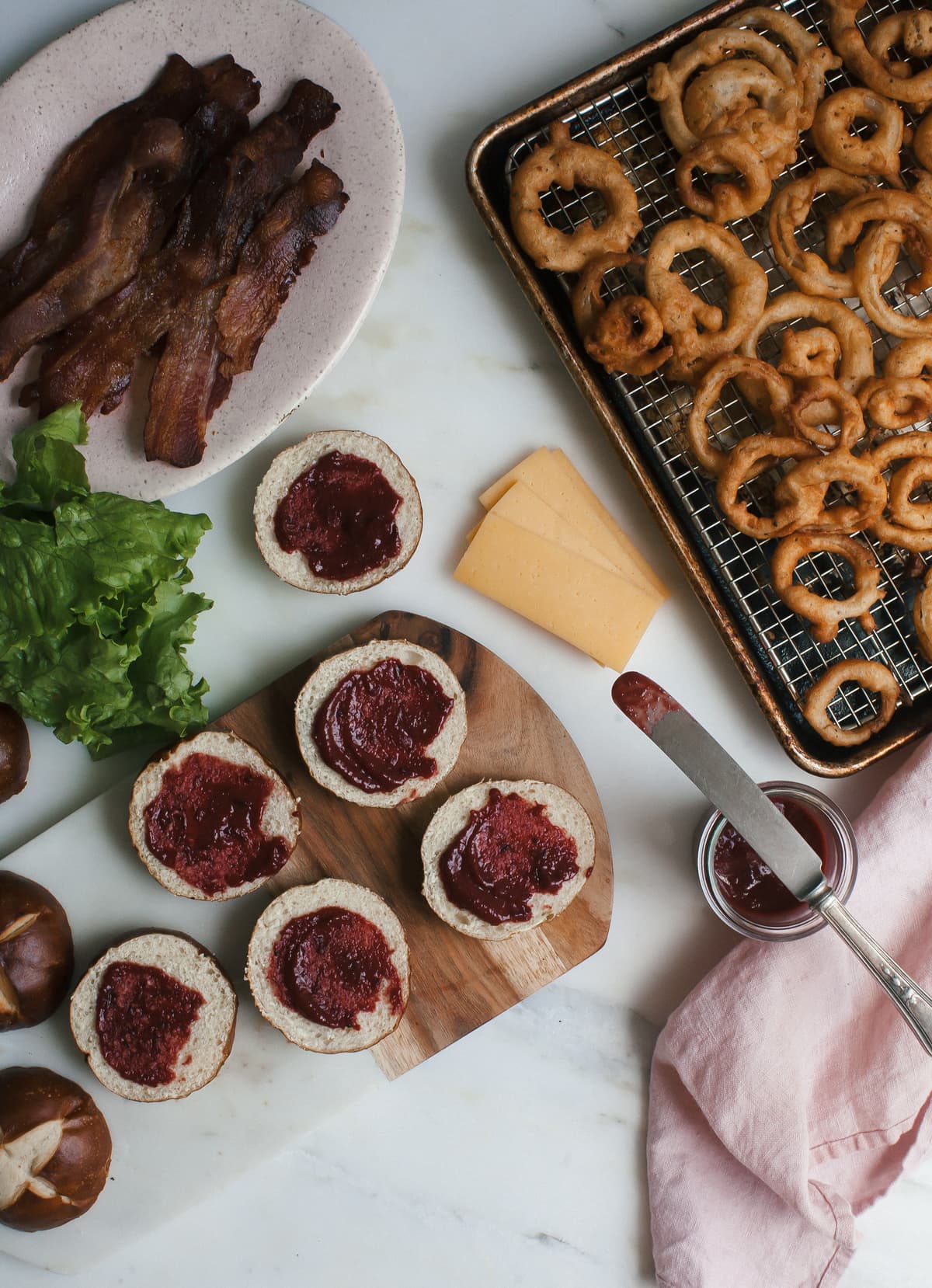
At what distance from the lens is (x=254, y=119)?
9.72 feet

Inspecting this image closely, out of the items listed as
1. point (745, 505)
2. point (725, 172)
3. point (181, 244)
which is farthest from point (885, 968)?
point (181, 244)

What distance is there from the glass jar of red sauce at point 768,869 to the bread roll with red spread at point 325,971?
3.30 ft

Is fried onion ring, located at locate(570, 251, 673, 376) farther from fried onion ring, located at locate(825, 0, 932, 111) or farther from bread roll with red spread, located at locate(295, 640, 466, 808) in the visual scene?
bread roll with red spread, located at locate(295, 640, 466, 808)

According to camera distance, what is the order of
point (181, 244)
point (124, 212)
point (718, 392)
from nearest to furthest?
point (124, 212), point (181, 244), point (718, 392)

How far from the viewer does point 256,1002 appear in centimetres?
299

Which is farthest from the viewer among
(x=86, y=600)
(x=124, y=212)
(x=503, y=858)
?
(x=503, y=858)

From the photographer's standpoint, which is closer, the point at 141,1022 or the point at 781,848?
the point at 781,848

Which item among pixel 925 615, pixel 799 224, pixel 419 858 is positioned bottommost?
pixel 925 615

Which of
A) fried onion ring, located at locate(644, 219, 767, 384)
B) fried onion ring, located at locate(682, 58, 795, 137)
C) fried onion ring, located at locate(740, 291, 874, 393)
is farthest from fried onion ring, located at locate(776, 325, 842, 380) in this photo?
fried onion ring, located at locate(682, 58, 795, 137)

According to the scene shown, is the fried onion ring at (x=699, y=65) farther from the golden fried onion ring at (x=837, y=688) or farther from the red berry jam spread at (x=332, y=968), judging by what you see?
the red berry jam spread at (x=332, y=968)

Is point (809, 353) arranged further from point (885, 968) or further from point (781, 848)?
point (885, 968)

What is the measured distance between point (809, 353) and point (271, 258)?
5.19 feet

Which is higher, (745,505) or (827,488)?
(745,505)

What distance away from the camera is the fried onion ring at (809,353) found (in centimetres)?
292
